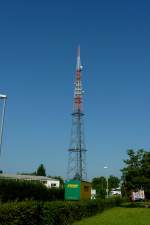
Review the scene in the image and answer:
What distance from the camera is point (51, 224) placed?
870 inches

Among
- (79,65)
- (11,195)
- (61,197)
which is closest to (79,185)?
(11,195)

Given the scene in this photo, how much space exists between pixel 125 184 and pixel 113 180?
9846 centimetres

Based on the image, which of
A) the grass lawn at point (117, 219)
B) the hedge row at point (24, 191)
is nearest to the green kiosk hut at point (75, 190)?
the hedge row at point (24, 191)

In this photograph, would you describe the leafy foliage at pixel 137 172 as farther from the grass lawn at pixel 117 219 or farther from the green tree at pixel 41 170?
the green tree at pixel 41 170

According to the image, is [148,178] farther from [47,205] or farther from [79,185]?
[47,205]

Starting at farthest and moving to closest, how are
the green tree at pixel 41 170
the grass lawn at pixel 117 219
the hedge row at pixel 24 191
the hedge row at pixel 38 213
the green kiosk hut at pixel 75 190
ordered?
the green tree at pixel 41 170 → the green kiosk hut at pixel 75 190 → the hedge row at pixel 24 191 → the grass lawn at pixel 117 219 → the hedge row at pixel 38 213

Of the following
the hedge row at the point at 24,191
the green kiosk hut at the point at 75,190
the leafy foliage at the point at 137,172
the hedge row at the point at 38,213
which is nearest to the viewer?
the hedge row at the point at 38,213

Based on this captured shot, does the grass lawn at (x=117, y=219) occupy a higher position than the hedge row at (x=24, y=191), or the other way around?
the hedge row at (x=24, y=191)

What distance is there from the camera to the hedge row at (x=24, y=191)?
49.2m

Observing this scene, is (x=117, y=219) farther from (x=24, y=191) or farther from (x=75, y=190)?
(x=24, y=191)

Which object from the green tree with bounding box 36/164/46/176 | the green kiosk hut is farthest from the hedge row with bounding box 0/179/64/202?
the green tree with bounding box 36/164/46/176

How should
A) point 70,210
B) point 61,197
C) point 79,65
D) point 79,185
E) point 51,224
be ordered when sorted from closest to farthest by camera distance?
point 51,224 → point 70,210 → point 79,185 → point 61,197 → point 79,65

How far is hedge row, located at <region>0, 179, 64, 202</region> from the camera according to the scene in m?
49.2

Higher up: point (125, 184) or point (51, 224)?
point (125, 184)
